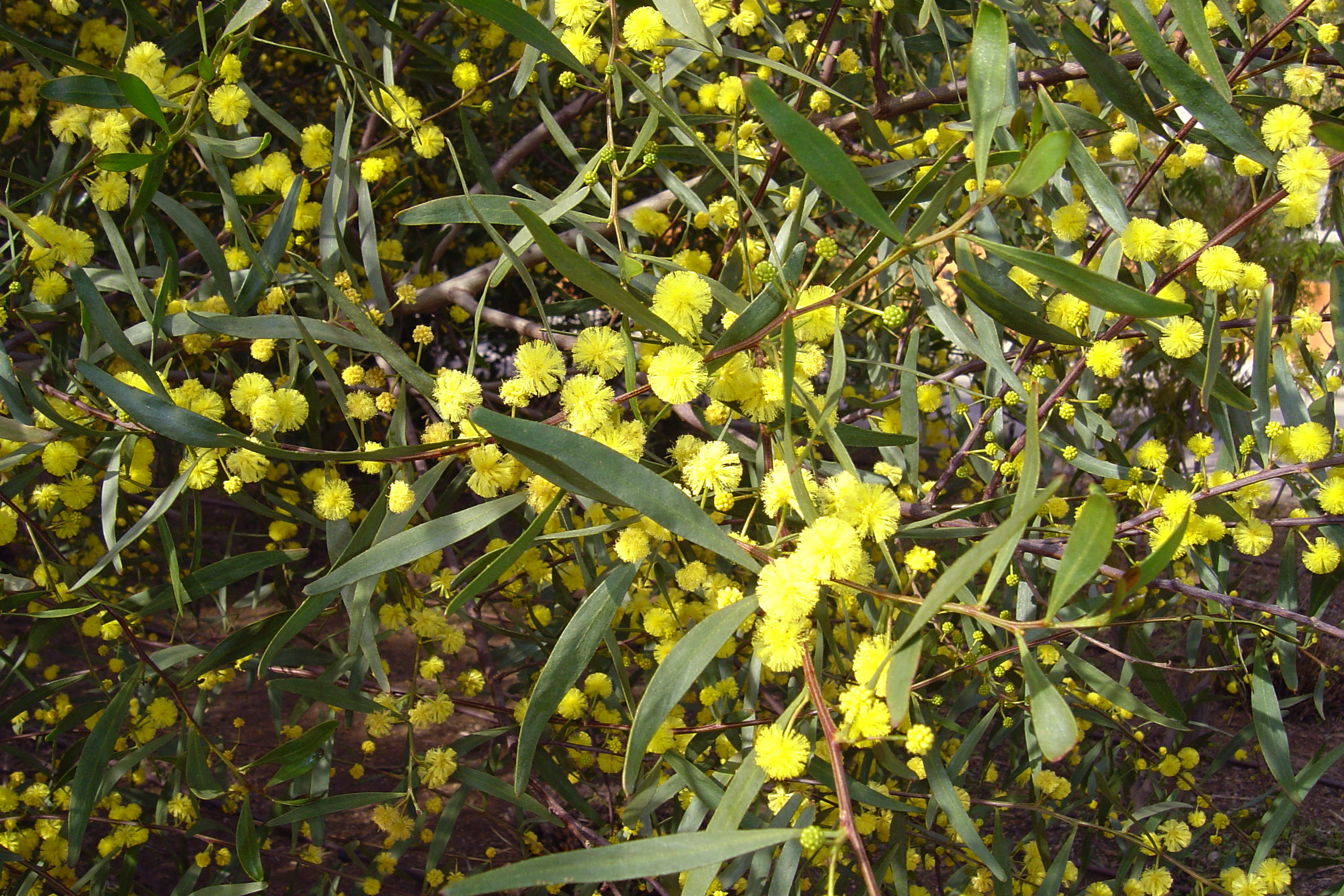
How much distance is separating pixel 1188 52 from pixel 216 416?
4.71ft

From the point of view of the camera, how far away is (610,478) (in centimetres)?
58

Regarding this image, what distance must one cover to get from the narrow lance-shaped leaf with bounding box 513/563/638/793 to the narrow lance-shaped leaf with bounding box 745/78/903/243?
0.36 metres

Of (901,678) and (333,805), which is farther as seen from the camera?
(333,805)

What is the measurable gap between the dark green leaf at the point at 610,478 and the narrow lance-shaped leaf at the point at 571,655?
0.12 metres

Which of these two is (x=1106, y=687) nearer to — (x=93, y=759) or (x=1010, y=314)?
(x=1010, y=314)

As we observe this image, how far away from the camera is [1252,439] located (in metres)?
1.09

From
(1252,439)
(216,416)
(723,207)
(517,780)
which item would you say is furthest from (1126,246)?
(216,416)

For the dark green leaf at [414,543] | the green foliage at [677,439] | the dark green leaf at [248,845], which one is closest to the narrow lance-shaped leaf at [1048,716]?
the green foliage at [677,439]

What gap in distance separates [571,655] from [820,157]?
432 millimetres

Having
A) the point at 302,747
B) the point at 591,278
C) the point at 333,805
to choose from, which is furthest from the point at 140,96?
the point at 333,805

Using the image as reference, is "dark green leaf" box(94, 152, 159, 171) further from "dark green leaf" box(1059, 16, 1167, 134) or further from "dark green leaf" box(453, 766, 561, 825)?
"dark green leaf" box(1059, 16, 1167, 134)

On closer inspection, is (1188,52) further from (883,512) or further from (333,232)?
(333,232)

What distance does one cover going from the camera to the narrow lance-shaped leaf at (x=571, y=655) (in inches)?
26.7

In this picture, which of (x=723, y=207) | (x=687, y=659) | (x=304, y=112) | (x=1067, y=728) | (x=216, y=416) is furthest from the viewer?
(x=304, y=112)
